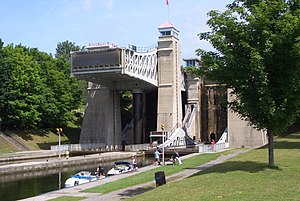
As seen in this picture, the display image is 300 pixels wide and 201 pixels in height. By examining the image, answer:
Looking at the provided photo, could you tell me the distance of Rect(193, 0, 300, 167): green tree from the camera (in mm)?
20469

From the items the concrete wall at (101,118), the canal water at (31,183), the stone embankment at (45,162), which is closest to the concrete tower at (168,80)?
the concrete wall at (101,118)

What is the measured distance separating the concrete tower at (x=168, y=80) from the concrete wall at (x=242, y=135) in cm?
1285

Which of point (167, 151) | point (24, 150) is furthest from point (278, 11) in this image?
point (24, 150)

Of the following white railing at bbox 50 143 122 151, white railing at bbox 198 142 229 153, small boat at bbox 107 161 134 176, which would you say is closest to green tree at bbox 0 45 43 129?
white railing at bbox 50 143 122 151

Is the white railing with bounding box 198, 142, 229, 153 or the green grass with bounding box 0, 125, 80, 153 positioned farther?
the green grass with bounding box 0, 125, 80, 153

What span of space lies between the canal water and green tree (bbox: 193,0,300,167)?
14.5 m

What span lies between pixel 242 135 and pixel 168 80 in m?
17.7

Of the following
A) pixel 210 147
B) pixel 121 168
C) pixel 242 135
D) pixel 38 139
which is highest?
pixel 242 135

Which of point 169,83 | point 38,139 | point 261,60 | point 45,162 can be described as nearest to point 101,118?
point 38,139

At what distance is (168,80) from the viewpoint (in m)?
70.1

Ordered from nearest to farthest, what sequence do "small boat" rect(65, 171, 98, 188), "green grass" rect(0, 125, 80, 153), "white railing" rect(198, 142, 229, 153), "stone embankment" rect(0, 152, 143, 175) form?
"small boat" rect(65, 171, 98, 188) < "stone embankment" rect(0, 152, 143, 175) < "white railing" rect(198, 142, 229, 153) < "green grass" rect(0, 125, 80, 153)

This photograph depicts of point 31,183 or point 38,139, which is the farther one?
point 38,139

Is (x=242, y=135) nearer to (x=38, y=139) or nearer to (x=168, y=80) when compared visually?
(x=168, y=80)

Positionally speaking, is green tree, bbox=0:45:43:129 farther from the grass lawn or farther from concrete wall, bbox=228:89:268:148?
the grass lawn
